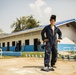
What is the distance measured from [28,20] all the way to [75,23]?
91.7 feet

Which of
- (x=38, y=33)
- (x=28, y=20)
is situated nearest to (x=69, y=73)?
(x=38, y=33)

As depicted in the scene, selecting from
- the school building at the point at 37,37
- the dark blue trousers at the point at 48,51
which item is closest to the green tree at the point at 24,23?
the school building at the point at 37,37

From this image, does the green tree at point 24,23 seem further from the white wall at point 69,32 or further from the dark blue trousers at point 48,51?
the dark blue trousers at point 48,51

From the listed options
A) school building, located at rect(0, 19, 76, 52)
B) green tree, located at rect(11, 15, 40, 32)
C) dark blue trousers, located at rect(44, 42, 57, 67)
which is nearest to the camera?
dark blue trousers, located at rect(44, 42, 57, 67)

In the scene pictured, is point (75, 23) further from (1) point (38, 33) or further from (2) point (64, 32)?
(1) point (38, 33)

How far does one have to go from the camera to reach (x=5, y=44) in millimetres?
35906

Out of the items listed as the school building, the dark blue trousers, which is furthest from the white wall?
the dark blue trousers

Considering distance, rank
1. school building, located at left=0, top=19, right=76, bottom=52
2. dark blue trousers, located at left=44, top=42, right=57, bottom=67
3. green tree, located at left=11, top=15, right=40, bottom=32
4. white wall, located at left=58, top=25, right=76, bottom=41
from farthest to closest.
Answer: green tree, located at left=11, top=15, right=40, bottom=32 → white wall, located at left=58, top=25, right=76, bottom=41 → school building, located at left=0, top=19, right=76, bottom=52 → dark blue trousers, located at left=44, top=42, right=57, bottom=67

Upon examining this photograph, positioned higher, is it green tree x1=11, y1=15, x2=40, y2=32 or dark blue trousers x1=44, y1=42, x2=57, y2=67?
green tree x1=11, y1=15, x2=40, y2=32

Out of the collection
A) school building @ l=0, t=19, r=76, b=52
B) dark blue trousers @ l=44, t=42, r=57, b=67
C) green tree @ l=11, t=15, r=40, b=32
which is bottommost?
dark blue trousers @ l=44, t=42, r=57, b=67

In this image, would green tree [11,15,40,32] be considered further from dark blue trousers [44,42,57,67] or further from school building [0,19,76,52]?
dark blue trousers [44,42,57,67]

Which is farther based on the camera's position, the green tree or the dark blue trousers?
the green tree

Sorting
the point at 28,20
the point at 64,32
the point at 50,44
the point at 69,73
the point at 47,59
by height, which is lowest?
the point at 69,73

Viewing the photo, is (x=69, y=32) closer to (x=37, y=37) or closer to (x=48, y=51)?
(x=37, y=37)
